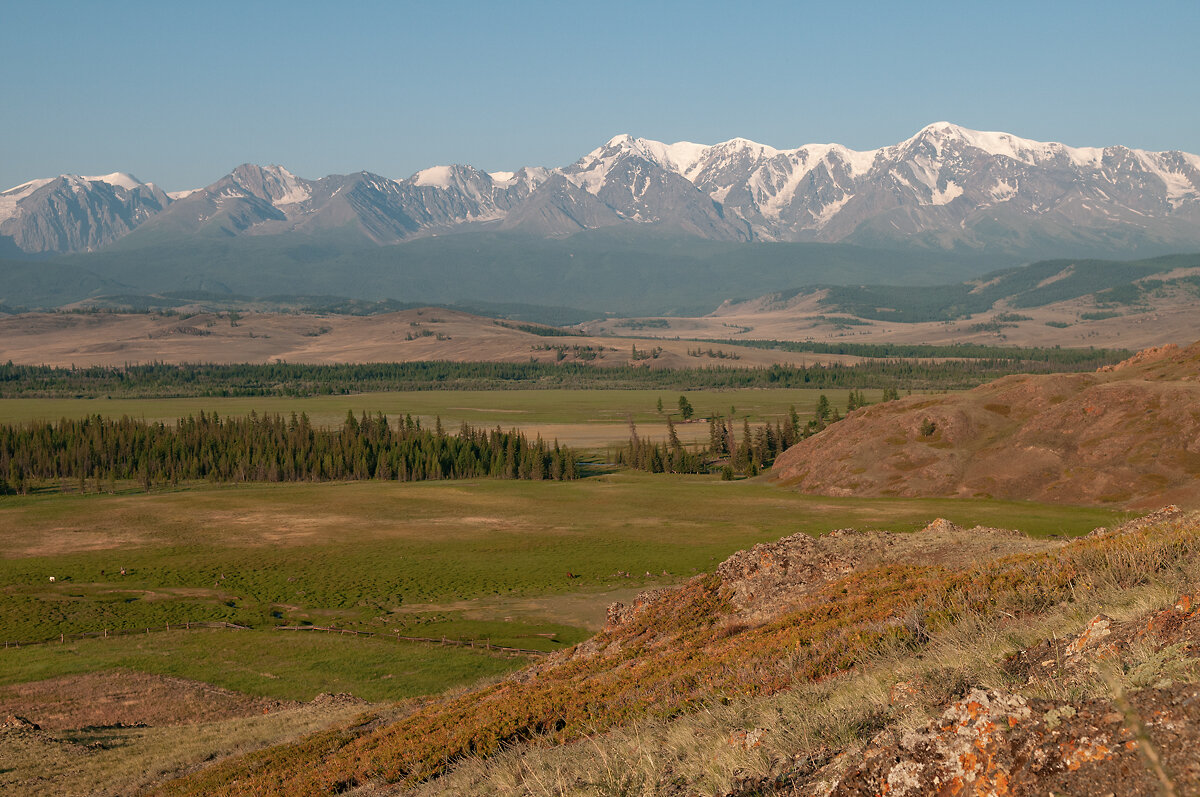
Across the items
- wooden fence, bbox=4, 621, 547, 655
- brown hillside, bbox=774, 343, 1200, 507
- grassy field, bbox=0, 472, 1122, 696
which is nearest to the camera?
wooden fence, bbox=4, 621, 547, 655

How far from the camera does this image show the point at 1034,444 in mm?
107375

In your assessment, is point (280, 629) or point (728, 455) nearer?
point (280, 629)

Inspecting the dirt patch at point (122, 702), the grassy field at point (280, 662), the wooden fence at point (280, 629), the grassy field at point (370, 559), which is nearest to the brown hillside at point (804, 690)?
the dirt patch at point (122, 702)

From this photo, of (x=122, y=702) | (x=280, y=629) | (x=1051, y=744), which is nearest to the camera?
(x=1051, y=744)

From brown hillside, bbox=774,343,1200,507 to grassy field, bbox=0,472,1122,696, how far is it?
6.33m

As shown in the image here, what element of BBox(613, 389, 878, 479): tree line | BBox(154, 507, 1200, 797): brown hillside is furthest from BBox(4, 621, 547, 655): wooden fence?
BBox(613, 389, 878, 479): tree line

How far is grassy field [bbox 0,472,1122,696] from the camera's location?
5525 cm

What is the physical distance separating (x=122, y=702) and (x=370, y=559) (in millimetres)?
40624

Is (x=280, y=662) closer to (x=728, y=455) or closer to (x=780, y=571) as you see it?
(x=780, y=571)

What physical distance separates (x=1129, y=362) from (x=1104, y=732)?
503 ft

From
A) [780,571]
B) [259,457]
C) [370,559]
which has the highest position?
[780,571]

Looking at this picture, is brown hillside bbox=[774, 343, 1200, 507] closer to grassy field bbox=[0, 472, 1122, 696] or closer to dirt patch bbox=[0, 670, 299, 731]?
grassy field bbox=[0, 472, 1122, 696]

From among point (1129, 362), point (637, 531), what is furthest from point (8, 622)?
point (1129, 362)

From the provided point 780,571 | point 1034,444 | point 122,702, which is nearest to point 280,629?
point 122,702
